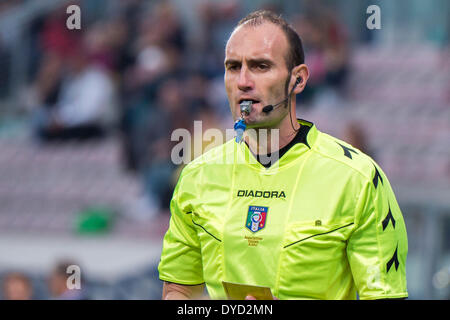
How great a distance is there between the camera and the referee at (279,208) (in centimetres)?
293

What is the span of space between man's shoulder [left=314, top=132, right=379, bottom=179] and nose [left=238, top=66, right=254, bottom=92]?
33 cm

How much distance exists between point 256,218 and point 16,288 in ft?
16.2

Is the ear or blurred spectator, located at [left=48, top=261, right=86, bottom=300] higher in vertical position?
the ear

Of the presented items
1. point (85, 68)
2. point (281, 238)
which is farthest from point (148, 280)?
point (281, 238)

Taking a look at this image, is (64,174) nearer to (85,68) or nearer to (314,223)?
(85,68)

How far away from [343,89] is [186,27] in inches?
96.2

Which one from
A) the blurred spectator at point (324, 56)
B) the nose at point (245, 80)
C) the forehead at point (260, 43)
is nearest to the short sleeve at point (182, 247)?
the nose at point (245, 80)

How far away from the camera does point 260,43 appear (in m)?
3.06

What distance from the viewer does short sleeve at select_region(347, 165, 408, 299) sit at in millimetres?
2881

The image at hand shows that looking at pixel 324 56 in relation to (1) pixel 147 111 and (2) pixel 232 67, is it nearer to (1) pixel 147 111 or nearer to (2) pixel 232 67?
(1) pixel 147 111

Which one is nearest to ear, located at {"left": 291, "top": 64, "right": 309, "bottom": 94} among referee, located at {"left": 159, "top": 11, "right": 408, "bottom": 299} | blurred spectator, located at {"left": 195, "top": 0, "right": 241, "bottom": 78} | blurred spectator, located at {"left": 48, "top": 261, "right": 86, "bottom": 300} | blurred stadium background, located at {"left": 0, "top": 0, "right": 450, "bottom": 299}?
referee, located at {"left": 159, "top": 11, "right": 408, "bottom": 299}

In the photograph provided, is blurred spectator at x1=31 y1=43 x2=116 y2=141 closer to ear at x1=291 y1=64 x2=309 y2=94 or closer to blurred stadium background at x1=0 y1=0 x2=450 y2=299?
blurred stadium background at x1=0 y1=0 x2=450 y2=299

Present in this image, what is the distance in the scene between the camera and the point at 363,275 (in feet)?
9.50

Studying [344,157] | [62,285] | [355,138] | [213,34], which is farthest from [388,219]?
[213,34]
